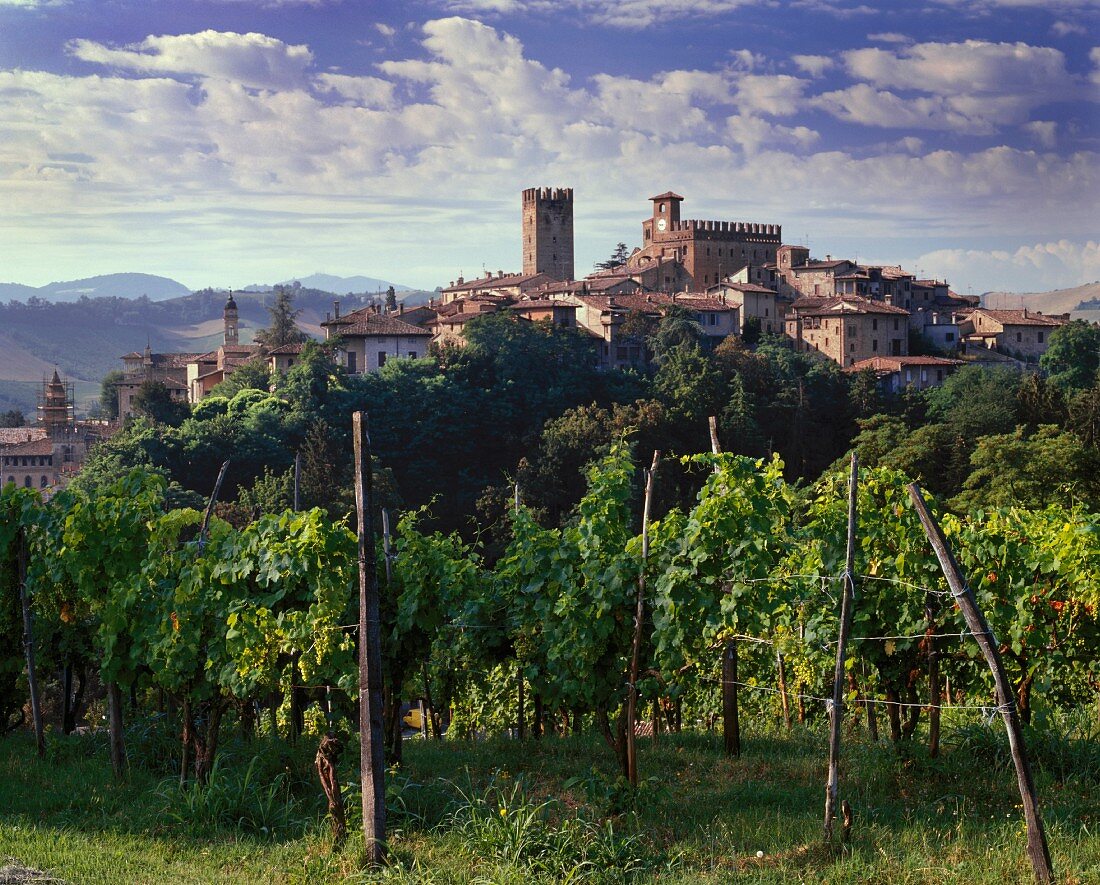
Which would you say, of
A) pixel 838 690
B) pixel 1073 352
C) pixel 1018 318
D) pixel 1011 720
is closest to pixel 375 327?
pixel 1073 352

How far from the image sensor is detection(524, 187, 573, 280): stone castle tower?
319ft

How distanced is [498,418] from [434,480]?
15.9 ft

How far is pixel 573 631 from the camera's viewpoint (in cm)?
845

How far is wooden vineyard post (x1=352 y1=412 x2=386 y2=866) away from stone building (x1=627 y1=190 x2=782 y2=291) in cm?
7585

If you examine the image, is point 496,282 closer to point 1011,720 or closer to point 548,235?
point 548,235

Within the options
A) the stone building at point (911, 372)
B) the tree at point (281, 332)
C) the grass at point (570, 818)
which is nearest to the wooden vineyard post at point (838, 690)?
the grass at point (570, 818)

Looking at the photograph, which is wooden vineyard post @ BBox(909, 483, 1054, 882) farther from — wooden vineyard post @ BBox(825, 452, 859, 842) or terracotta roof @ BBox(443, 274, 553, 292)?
terracotta roof @ BBox(443, 274, 553, 292)

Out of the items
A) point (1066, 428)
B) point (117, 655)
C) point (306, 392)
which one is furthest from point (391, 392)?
point (117, 655)

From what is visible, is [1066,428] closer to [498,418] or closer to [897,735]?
[498,418]

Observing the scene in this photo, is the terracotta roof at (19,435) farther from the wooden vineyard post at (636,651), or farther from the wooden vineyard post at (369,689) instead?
the wooden vineyard post at (369,689)

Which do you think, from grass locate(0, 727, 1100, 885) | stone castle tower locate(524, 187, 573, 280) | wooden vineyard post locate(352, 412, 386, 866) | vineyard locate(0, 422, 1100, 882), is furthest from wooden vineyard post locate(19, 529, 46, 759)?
stone castle tower locate(524, 187, 573, 280)

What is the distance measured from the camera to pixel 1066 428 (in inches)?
1941

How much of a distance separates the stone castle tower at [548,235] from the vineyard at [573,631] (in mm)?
87739

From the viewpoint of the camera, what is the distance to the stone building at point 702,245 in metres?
83.4
